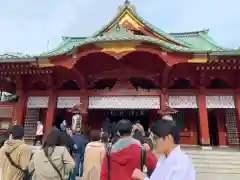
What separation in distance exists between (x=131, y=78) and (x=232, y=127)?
546cm

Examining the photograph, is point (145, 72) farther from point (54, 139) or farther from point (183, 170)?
point (183, 170)

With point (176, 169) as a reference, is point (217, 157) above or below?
below

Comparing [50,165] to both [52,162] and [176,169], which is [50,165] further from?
[176,169]

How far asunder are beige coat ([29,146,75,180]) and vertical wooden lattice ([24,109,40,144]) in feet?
28.6

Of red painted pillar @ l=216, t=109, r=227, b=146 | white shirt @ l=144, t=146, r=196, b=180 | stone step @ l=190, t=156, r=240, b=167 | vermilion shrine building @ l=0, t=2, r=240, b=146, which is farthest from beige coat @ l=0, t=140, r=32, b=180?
red painted pillar @ l=216, t=109, r=227, b=146

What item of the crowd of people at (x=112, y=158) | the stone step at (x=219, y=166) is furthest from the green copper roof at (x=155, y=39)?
the crowd of people at (x=112, y=158)

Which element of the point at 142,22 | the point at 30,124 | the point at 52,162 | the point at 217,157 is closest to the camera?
the point at 52,162

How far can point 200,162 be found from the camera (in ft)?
25.3

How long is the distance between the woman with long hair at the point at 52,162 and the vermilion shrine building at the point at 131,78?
660 centimetres

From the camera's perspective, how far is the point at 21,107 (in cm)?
1140

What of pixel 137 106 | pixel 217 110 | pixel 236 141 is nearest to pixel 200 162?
pixel 137 106

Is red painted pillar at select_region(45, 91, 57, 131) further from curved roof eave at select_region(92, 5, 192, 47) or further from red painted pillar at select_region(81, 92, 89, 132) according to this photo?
curved roof eave at select_region(92, 5, 192, 47)

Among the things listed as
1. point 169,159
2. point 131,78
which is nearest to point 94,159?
point 169,159

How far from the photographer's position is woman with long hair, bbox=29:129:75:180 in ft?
9.86
